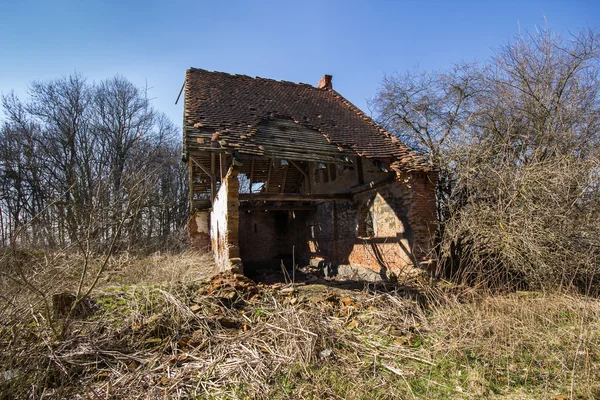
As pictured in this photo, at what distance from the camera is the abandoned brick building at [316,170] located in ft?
30.6

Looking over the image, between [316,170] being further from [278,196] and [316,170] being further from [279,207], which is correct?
[278,196]

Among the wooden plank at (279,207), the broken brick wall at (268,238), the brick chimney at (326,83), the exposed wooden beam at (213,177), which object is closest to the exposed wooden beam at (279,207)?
the wooden plank at (279,207)

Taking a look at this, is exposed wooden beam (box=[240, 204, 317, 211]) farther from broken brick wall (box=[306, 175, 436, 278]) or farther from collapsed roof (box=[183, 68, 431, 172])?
collapsed roof (box=[183, 68, 431, 172])

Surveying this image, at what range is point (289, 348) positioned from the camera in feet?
15.7

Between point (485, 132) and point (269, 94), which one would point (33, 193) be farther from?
point (485, 132)

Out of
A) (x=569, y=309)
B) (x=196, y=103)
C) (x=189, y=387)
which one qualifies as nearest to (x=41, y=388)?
(x=189, y=387)

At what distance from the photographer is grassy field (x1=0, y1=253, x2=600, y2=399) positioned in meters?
3.91

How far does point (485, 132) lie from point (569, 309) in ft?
21.0

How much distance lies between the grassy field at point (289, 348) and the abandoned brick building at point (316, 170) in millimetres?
3323

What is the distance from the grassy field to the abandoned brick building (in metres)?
3.32

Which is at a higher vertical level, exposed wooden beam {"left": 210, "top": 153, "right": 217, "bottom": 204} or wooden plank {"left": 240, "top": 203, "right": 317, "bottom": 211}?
exposed wooden beam {"left": 210, "top": 153, "right": 217, "bottom": 204}

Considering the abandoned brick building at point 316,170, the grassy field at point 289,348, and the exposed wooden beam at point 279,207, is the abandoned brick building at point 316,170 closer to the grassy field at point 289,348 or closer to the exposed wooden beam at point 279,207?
the exposed wooden beam at point 279,207

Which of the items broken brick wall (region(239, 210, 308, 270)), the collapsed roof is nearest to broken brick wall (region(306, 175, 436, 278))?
the collapsed roof

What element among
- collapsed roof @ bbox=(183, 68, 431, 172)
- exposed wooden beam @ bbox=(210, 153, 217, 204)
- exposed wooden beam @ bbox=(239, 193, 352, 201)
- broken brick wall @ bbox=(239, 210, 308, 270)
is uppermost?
collapsed roof @ bbox=(183, 68, 431, 172)
